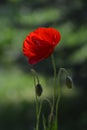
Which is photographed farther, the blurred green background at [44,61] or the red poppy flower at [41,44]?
the blurred green background at [44,61]

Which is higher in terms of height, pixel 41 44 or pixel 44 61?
pixel 44 61

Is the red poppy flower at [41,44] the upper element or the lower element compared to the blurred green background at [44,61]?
lower

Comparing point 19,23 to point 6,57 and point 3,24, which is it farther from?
point 6,57

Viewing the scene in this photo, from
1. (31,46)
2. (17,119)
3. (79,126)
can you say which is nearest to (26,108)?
(17,119)

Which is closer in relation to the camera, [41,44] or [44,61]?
[41,44]
